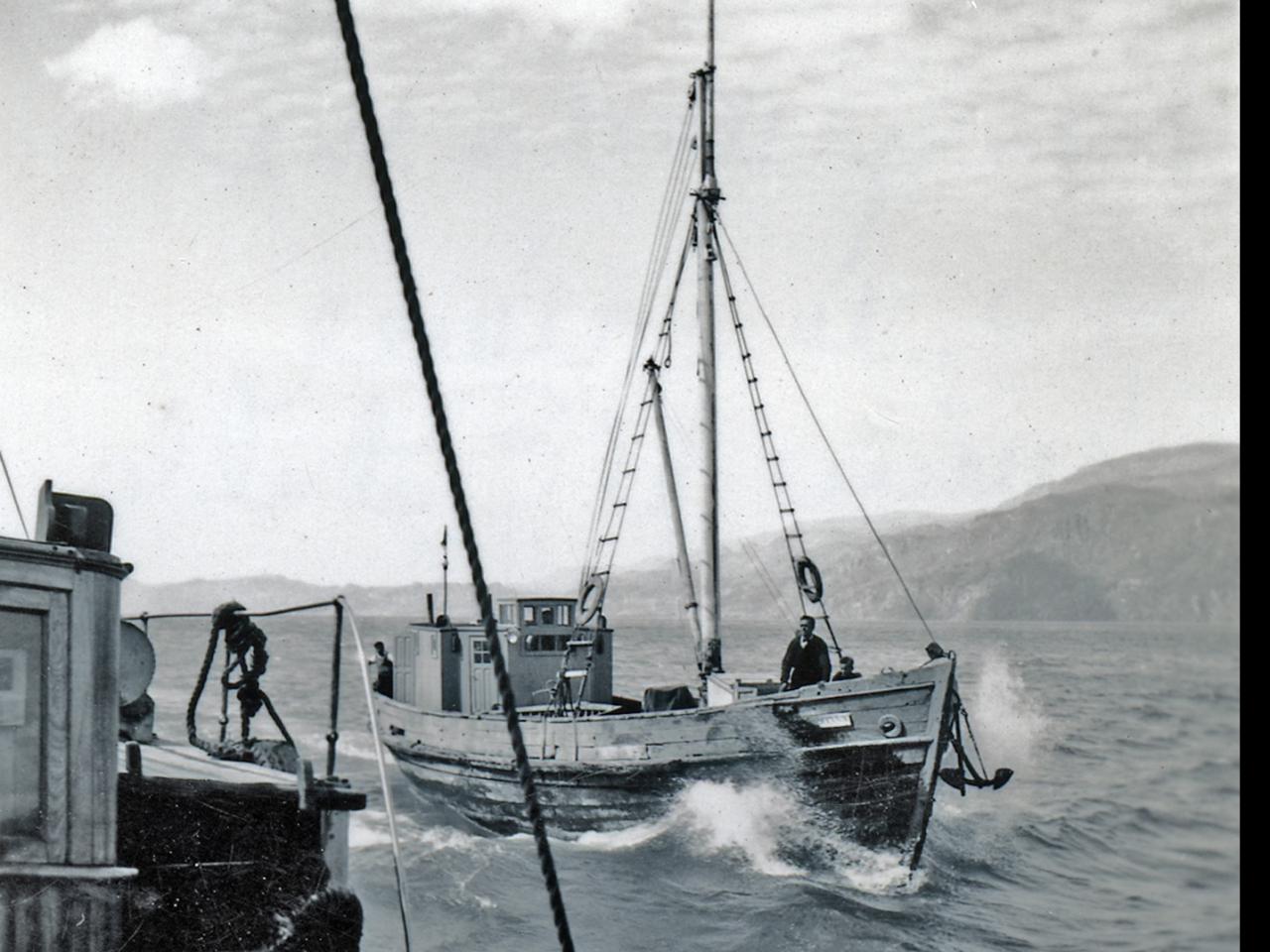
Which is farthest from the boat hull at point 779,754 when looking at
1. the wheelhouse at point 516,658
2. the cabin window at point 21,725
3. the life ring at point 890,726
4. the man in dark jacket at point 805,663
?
the cabin window at point 21,725

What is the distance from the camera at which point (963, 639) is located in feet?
302

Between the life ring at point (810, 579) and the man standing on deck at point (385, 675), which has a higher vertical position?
the life ring at point (810, 579)

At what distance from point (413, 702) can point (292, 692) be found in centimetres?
3787

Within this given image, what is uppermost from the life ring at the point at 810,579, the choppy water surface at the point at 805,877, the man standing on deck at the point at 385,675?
the life ring at the point at 810,579

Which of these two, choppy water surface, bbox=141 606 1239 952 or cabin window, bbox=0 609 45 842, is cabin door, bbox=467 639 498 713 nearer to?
choppy water surface, bbox=141 606 1239 952

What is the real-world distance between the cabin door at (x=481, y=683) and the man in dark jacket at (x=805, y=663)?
8386 mm

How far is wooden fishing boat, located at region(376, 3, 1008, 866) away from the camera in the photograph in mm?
17266

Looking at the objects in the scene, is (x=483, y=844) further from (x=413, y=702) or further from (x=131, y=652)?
(x=131, y=652)

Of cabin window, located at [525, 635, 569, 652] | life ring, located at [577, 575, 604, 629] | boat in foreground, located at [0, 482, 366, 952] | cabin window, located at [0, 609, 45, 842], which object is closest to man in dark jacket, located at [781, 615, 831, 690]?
life ring, located at [577, 575, 604, 629]

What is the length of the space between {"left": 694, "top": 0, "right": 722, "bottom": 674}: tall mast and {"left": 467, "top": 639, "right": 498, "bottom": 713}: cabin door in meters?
5.64

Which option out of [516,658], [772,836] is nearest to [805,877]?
[772,836]

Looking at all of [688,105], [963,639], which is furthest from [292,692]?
[963,639]

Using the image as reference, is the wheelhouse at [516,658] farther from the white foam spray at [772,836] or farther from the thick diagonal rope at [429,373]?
the thick diagonal rope at [429,373]

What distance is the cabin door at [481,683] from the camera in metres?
24.5
